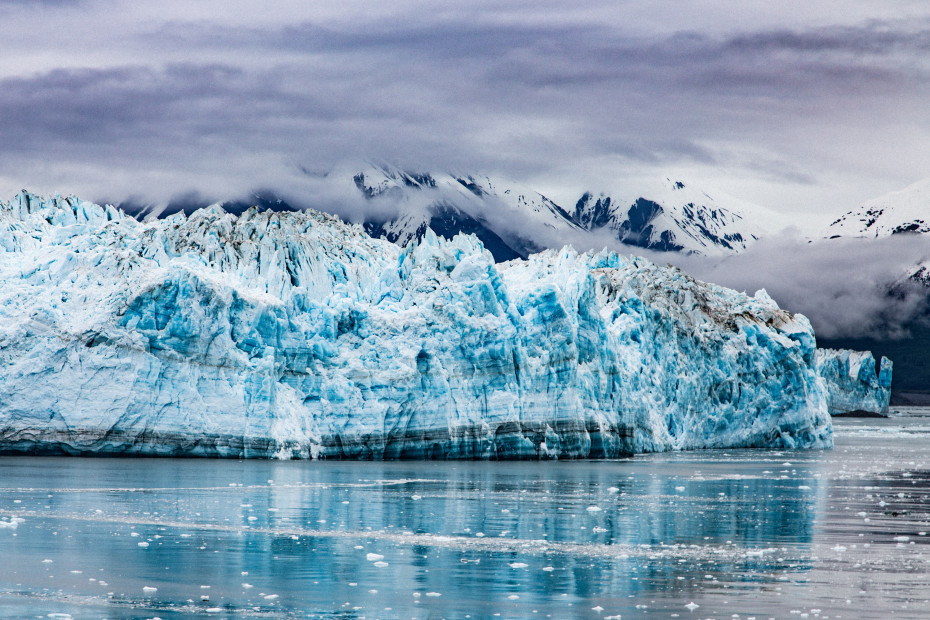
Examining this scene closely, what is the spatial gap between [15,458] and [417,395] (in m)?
10.1

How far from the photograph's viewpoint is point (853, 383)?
316 ft

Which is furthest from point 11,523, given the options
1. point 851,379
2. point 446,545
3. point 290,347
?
point 851,379

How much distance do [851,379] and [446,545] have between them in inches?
3364

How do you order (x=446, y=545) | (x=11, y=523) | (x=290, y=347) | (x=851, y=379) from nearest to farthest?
(x=446, y=545) → (x=11, y=523) → (x=290, y=347) → (x=851, y=379)

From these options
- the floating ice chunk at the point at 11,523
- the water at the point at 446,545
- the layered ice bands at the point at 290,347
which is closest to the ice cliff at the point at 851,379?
the layered ice bands at the point at 290,347

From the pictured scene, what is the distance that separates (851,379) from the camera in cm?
9594

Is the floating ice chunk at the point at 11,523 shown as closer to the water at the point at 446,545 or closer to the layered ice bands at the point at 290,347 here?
the water at the point at 446,545

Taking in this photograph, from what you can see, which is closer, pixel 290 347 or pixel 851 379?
pixel 290 347

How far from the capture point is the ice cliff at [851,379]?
9450 cm

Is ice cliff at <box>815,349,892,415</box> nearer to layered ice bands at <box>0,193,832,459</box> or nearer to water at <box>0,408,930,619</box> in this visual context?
layered ice bands at <box>0,193,832,459</box>

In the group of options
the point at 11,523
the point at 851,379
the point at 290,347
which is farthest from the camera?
the point at 851,379

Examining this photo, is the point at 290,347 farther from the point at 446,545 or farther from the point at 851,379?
the point at 851,379

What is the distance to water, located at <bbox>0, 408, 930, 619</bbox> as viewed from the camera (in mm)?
11805

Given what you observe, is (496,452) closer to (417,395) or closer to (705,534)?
(417,395)
